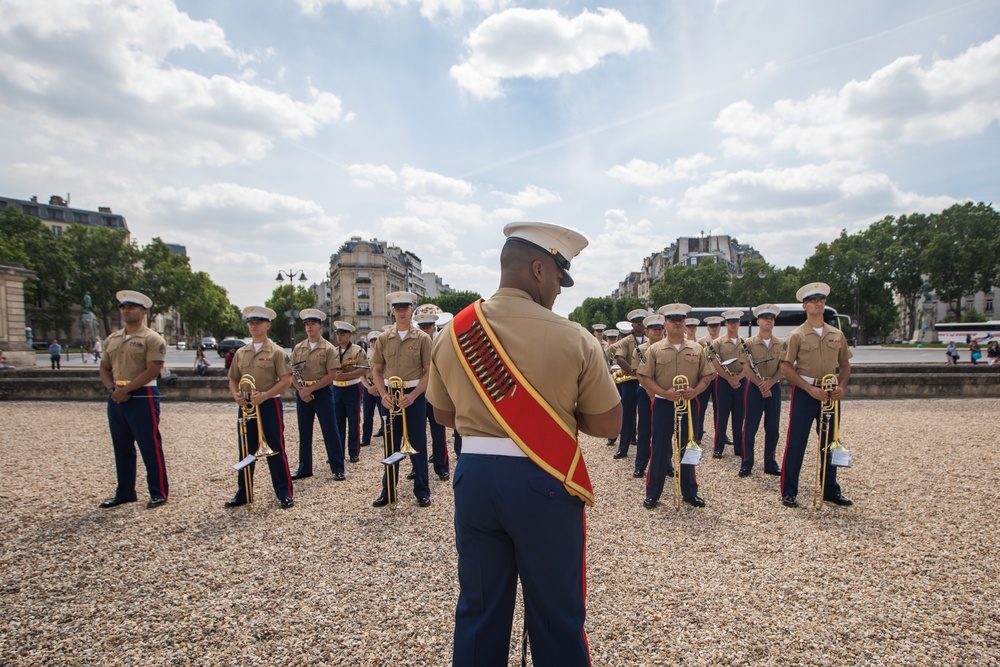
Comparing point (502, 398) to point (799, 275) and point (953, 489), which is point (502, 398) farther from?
point (799, 275)

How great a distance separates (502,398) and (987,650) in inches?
140

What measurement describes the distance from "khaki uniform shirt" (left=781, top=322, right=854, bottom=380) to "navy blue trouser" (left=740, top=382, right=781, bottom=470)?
2041 mm

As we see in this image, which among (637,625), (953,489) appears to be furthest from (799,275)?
(637,625)

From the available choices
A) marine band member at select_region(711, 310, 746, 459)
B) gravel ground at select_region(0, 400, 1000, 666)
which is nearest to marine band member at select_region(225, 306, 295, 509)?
gravel ground at select_region(0, 400, 1000, 666)

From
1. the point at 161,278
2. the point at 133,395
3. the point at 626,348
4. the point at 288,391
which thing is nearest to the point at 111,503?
the point at 133,395

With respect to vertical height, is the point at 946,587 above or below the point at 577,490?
below

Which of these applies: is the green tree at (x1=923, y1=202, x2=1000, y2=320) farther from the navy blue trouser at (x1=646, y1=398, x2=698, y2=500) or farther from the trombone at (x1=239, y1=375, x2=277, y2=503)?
the trombone at (x1=239, y1=375, x2=277, y2=503)

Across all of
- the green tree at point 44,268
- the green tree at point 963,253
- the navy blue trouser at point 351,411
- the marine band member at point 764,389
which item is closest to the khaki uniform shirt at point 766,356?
the marine band member at point 764,389

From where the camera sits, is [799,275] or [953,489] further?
[799,275]

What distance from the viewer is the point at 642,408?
25.3ft

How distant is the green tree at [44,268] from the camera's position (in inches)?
2351

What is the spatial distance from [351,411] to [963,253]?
78.4 metres

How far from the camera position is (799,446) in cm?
596

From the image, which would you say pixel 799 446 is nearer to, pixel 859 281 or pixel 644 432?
pixel 644 432
